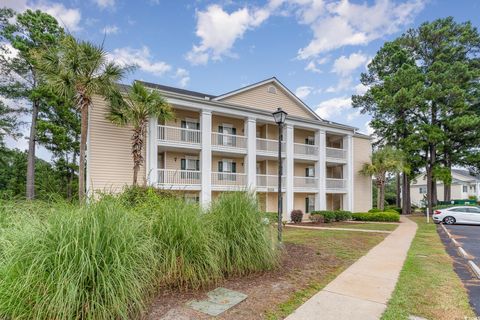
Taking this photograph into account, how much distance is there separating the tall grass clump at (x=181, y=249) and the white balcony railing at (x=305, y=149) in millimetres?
18399

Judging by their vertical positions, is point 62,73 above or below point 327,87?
below

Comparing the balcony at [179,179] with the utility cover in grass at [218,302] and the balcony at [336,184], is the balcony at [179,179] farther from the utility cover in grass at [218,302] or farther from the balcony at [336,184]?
the balcony at [336,184]

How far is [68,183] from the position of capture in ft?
83.6

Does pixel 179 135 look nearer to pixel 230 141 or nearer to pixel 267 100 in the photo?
pixel 230 141

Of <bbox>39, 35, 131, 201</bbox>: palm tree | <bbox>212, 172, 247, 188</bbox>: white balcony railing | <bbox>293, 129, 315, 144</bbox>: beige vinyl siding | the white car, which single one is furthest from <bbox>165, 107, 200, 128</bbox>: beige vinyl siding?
the white car

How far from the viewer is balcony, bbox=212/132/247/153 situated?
19.0 m

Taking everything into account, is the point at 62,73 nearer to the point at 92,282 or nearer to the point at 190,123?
the point at 190,123

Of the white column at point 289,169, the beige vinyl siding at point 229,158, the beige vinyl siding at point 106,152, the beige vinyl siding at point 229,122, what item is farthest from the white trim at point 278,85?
the beige vinyl siding at point 106,152

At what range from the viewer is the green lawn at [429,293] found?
4105mm

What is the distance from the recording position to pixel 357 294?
4855 millimetres

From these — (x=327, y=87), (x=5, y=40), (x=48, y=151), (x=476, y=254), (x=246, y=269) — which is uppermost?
(x=5, y=40)

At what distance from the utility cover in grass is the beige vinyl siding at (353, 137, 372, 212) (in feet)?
76.2

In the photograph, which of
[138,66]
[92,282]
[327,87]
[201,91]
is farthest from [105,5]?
[327,87]

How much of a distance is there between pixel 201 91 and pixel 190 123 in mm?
5751
